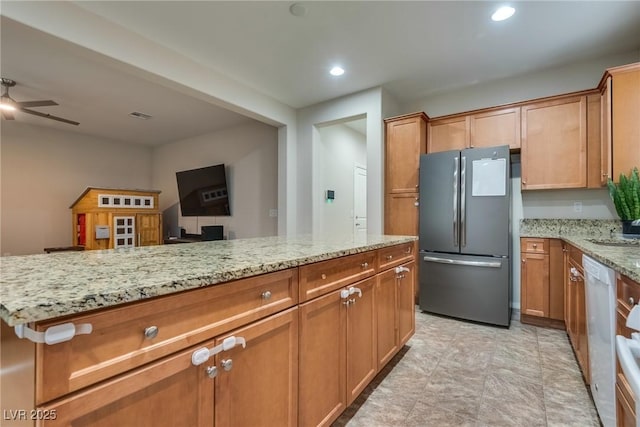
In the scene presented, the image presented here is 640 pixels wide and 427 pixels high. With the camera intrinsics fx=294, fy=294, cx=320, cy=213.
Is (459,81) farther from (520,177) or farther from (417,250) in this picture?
(417,250)

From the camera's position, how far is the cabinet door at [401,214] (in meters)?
3.56

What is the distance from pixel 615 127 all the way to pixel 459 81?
5.19ft

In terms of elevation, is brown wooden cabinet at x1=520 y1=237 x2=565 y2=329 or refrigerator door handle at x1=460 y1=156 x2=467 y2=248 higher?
refrigerator door handle at x1=460 y1=156 x2=467 y2=248

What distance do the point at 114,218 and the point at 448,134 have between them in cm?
570

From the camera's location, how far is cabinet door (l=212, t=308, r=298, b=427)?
36.7 inches

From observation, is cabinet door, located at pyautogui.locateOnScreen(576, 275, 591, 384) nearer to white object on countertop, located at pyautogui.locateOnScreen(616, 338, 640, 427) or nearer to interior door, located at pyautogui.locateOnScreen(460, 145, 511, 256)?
interior door, located at pyautogui.locateOnScreen(460, 145, 511, 256)

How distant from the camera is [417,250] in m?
3.44

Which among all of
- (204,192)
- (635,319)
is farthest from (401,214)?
(204,192)

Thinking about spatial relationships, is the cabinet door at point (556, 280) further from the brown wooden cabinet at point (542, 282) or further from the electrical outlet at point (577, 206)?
the electrical outlet at point (577, 206)

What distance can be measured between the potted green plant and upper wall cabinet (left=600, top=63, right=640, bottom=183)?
0.11m

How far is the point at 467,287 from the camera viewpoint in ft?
10.1

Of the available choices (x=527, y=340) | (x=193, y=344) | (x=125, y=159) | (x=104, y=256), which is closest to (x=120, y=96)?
(x=125, y=159)

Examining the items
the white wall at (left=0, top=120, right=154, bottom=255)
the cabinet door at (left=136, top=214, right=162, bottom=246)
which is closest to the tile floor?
the cabinet door at (left=136, top=214, right=162, bottom=246)

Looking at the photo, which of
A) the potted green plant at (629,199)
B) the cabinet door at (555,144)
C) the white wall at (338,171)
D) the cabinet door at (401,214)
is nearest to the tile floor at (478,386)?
the potted green plant at (629,199)
